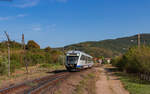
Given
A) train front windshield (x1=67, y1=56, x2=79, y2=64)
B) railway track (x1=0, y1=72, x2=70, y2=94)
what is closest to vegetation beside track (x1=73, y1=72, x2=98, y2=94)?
railway track (x1=0, y1=72, x2=70, y2=94)

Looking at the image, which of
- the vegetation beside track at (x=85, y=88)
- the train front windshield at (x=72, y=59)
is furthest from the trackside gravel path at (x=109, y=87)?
the train front windshield at (x=72, y=59)

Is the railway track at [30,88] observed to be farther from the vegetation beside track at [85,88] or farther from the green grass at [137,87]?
the green grass at [137,87]

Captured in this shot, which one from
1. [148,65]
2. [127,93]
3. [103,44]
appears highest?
[103,44]

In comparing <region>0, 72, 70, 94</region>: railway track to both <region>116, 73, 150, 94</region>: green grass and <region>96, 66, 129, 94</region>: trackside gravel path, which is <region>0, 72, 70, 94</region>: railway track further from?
<region>116, 73, 150, 94</region>: green grass

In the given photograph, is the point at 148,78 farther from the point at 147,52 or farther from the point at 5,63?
the point at 5,63

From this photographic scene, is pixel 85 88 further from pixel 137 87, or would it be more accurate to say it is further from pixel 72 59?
pixel 72 59

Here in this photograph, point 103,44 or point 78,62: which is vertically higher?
point 103,44

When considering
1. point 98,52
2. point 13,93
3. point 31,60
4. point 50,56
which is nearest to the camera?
point 13,93

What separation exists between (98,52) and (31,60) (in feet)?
405

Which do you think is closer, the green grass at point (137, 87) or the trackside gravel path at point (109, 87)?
the green grass at point (137, 87)

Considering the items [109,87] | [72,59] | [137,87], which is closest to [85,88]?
[109,87]

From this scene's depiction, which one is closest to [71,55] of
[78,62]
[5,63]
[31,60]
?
[78,62]

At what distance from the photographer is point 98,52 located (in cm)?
17388

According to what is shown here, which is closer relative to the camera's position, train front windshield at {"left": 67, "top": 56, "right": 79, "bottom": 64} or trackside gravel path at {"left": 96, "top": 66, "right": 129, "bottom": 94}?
trackside gravel path at {"left": 96, "top": 66, "right": 129, "bottom": 94}
